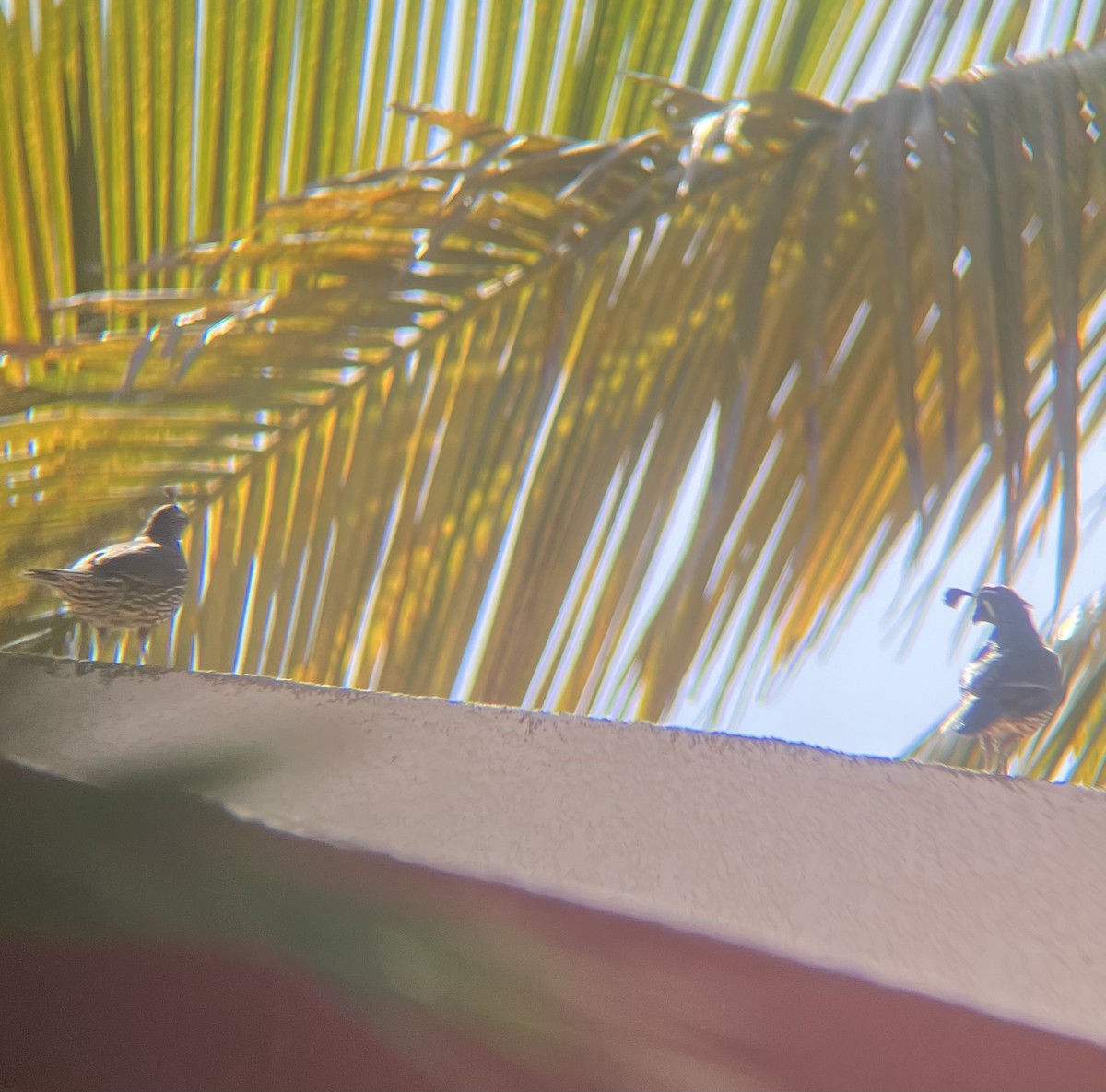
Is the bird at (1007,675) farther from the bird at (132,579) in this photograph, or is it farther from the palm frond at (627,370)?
the bird at (132,579)

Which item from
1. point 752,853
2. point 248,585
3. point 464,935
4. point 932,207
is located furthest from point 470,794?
point 932,207

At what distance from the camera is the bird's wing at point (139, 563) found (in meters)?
0.88

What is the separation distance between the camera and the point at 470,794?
2.67 feet

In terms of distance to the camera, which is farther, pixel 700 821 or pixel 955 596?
pixel 955 596

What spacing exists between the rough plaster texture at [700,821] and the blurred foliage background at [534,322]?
91 millimetres

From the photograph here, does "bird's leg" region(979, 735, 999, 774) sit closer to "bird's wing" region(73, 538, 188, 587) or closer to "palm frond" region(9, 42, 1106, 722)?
"palm frond" region(9, 42, 1106, 722)

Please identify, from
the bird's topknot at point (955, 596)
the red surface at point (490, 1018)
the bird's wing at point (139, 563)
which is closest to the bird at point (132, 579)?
the bird's wing at point (139, 563)

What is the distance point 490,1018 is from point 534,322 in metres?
0.52

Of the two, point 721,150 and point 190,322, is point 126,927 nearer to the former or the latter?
point 190,322

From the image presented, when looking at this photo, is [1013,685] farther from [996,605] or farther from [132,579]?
[132,579]

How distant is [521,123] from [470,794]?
0.66m

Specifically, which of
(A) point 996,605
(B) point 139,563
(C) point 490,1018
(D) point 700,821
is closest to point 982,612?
(A) point 996,605

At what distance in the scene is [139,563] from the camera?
894 mm

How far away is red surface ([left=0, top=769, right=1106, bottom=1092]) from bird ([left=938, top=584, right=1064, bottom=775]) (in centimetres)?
27
